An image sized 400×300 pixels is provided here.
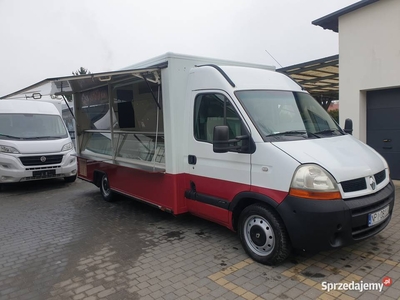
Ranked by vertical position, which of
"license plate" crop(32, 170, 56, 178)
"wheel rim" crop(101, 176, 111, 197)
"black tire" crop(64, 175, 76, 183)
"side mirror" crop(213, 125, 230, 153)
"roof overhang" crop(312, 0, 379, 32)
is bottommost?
"black tire" crop(64, 175, 76, 183)

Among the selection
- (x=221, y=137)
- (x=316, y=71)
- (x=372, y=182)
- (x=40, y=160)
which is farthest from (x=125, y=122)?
(x=316, y=71)

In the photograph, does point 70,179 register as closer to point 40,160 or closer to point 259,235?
point 40,160

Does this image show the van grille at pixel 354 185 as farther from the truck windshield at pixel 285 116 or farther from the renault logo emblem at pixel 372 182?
the truck windshield at pixel 285 116

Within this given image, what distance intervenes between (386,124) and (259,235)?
5.67 m

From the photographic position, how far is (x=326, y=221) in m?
3.34

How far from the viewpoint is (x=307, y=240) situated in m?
3.46

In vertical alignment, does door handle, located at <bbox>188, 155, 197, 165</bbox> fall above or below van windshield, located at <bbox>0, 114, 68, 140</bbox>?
below

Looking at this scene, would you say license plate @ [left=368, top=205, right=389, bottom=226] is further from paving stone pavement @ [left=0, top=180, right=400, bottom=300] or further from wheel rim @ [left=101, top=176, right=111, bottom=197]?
wheel rim @ [left=101, top=176, right=111, bottom=197]

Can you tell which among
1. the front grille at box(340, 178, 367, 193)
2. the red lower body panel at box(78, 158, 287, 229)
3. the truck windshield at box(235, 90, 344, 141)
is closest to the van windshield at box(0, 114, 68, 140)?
the red lower body panel at box(78, 158, 287, 229)

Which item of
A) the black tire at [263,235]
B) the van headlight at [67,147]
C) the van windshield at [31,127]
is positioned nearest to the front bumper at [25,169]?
the van headlight at [67,147]

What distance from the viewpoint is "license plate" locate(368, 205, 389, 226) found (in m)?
3.57

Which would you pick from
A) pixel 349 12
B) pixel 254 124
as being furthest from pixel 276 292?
pixel 349 12

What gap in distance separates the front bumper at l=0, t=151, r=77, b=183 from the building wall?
7.59 metres

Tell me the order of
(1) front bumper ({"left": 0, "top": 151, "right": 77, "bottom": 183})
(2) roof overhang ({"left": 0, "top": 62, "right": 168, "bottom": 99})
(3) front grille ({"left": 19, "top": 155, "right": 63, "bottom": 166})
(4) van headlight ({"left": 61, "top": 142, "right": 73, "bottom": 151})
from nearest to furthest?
(2) roof overhang ({"left": 0, "top": 62, "right": 168, "bottom": 99}), (1) front bumper ({"left": 0, "top": 151, "right": 77, "bottom": 183}), (3) front grille ({"left": 19, "top": 155, "right": 63, "bottom": 166}), (4) van headlight ({"left": 61, "top": 142, "right": 73, "bottom": 151})
